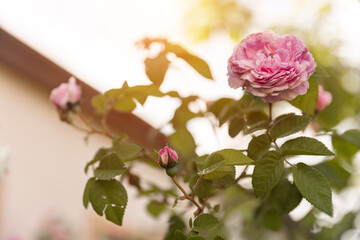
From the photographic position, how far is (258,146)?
2.25 ft

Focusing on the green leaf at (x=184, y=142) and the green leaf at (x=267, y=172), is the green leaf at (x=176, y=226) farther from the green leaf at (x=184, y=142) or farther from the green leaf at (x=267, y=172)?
the green leaf at (x=267, y=172)

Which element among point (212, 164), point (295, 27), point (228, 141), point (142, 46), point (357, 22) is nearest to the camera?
point (212, 164)

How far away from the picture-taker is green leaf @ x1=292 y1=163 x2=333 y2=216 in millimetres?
625

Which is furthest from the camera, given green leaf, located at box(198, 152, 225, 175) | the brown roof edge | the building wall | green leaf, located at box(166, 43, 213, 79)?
the building wall

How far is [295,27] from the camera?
2.04 metres

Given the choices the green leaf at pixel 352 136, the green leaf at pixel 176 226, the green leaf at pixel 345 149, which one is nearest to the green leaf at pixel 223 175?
the green leaf at pixel 176 226

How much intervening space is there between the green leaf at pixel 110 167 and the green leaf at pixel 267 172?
21 centimetres

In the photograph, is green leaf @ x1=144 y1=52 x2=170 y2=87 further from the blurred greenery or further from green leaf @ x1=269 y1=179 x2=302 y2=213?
green leaf @ x1=269 y1=179 x2=302 y2=213

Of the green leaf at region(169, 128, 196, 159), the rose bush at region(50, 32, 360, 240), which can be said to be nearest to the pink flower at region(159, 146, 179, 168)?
the rose bush at region(50, 32, 360, 240)

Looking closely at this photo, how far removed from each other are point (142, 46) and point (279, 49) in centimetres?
33

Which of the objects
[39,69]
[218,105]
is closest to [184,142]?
A: [218,105]

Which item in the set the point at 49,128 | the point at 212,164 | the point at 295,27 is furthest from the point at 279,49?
the point at 295,27

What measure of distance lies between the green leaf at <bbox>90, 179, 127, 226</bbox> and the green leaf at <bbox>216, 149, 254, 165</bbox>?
0.19 meters

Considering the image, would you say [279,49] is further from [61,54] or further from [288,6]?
[288,6]
